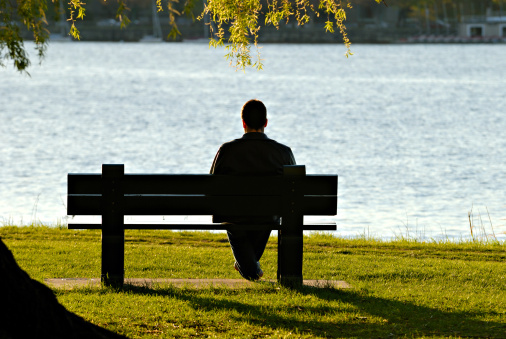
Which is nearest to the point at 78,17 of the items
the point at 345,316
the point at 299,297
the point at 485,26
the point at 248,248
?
the point at 248,248

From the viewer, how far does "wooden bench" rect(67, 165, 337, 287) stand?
682 centimetres

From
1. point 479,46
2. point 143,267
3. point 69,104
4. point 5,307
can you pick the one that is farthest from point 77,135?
point 479,46

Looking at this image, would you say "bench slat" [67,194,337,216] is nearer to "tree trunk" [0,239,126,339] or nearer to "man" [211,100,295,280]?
"man" [211,100,295,280]

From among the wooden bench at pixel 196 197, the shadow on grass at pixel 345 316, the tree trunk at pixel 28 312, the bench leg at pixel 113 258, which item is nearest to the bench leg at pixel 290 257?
the wooden bench at pixel 196 197

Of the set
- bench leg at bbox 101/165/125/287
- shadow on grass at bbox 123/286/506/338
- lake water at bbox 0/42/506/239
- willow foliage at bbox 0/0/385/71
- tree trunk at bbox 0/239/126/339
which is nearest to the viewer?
tree trunk at bbox 0/239/126/339

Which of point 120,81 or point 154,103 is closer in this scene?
point 154,103

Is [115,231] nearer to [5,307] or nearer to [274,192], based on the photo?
[274,192]

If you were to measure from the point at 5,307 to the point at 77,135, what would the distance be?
121 feet

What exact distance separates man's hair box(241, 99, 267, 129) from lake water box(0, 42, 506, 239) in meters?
9.22

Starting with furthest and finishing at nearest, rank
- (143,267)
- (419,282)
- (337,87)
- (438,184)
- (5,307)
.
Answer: (337,87)
(438,184)
(143,267)
(419,282)
(5,307)

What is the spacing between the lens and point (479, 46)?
15875cm

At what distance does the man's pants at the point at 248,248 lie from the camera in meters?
7.29

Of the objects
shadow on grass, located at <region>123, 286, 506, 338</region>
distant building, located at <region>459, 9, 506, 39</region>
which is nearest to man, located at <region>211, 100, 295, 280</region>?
shadow on grass, located at <region>123, 286, 506, 338</region>

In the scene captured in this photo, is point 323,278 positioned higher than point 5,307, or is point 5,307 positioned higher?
point 5,307
